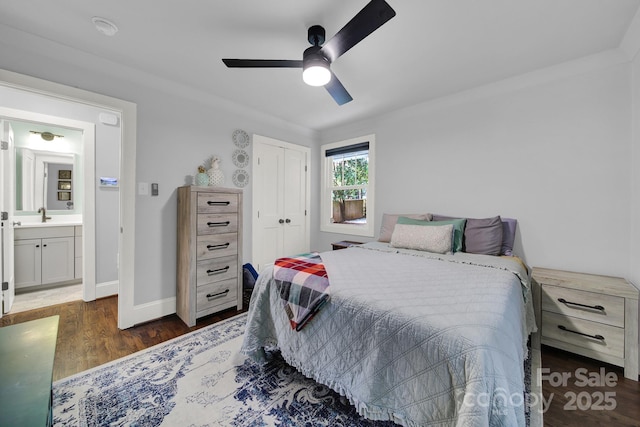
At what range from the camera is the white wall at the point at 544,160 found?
2.04 meters

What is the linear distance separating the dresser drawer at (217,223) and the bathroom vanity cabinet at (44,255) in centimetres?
247

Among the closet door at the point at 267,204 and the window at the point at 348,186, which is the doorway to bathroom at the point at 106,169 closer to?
the closet door at the point at 267,204

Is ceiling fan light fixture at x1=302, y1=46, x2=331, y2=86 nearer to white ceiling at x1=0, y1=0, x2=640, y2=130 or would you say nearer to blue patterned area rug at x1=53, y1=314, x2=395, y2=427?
white ceiling at x1=0, y1=0, x2=640, y2=130

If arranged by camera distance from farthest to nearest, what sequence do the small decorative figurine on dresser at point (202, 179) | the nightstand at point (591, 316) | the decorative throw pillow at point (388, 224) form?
the decorative throw pillow at point (388, 224)
the small decorative figurine on dresser at point (202, 179)
the nightstand at point (591, 316)

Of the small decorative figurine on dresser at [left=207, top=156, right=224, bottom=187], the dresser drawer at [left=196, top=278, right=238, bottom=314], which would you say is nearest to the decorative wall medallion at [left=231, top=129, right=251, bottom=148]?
the small decorative figurine on dresser at [left=207, top=156, right=224, bottom=187]

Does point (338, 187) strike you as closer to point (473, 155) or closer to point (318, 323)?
point (473, 155)

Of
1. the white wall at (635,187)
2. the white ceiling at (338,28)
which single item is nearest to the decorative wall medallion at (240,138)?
the white ceiling at (338,28)

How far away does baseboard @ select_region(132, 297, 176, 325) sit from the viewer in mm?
2401

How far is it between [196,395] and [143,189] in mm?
1882

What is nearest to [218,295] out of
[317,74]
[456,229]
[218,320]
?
[218,320]

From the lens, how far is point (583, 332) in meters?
1.83

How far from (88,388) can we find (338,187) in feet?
11.2

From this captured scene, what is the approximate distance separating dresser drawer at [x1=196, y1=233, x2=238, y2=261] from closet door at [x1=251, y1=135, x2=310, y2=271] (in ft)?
2.35

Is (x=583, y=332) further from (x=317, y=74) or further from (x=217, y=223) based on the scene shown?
(x=217, y=223)
